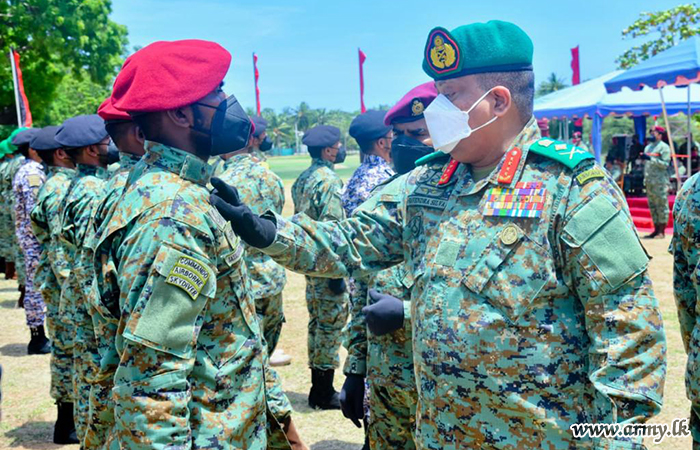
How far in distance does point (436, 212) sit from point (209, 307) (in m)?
0.83

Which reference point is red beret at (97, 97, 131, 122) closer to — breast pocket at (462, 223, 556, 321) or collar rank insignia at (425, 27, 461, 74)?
collar rank insignia at (425, 27, 461, 74)

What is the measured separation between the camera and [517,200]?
6.40 feet

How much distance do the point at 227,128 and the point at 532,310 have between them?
4.03 ft

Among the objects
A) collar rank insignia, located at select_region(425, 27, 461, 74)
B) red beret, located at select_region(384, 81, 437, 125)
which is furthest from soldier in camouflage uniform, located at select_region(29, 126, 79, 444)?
collar rank insignia, located at select_region(425, 27, 461, 74)

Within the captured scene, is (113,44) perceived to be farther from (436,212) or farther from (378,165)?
(436,212)

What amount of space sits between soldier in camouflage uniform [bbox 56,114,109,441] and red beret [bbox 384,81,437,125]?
5.69 ft

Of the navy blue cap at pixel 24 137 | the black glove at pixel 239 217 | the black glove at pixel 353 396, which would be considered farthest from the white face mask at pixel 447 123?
the navy blue cap at pixel 24 137

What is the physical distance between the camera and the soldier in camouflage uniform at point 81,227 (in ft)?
11.2

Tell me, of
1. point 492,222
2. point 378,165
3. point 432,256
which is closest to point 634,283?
point 492,222

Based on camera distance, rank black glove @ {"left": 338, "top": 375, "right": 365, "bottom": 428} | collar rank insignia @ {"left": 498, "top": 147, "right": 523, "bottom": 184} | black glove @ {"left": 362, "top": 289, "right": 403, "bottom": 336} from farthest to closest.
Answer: black glove @ {"left": 338, "top": 375, "right": 365, "bottom": 428}
black glove @ {"left": 362, "top": 289, "right": 403, "bottom": 336}
collar rank insignia @ {"left": 498, "top": 147, "right": 523, "bottom": 184}

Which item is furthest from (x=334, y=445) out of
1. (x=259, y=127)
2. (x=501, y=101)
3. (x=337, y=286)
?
(x=501, y=101)

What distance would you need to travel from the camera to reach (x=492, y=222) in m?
1.98

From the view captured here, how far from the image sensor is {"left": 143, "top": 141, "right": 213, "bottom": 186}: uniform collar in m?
2.12

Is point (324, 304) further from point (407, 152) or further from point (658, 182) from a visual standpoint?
point (658, 182)
